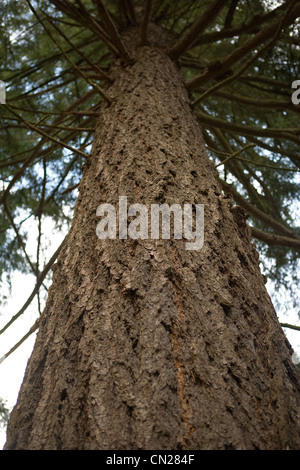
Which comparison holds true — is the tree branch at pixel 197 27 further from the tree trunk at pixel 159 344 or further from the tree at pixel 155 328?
the tree trunk at pixel 159 344

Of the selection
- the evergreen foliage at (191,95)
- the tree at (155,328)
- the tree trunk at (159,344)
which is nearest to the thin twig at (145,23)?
the evergreen foliage at (191,95)

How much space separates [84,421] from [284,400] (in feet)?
1.72

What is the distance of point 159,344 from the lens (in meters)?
1.04

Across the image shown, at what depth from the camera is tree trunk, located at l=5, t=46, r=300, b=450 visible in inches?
35.9

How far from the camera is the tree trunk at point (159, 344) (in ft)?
2.99

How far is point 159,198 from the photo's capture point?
1.47m

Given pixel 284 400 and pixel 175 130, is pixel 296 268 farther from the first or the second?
pixel 284 400

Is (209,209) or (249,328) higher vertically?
(209,209)

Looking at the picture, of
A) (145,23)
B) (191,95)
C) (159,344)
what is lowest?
(159,344)

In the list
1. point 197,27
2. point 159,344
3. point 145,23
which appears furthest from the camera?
point 197,27

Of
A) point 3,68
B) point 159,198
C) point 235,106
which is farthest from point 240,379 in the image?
point 3,68

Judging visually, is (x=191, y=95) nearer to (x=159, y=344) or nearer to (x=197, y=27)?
(x=197, y=27)

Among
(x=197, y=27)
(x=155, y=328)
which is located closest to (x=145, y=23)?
(x=197, y=27)

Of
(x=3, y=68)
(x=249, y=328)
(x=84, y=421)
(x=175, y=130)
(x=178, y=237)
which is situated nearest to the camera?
(x=84, y=421)
